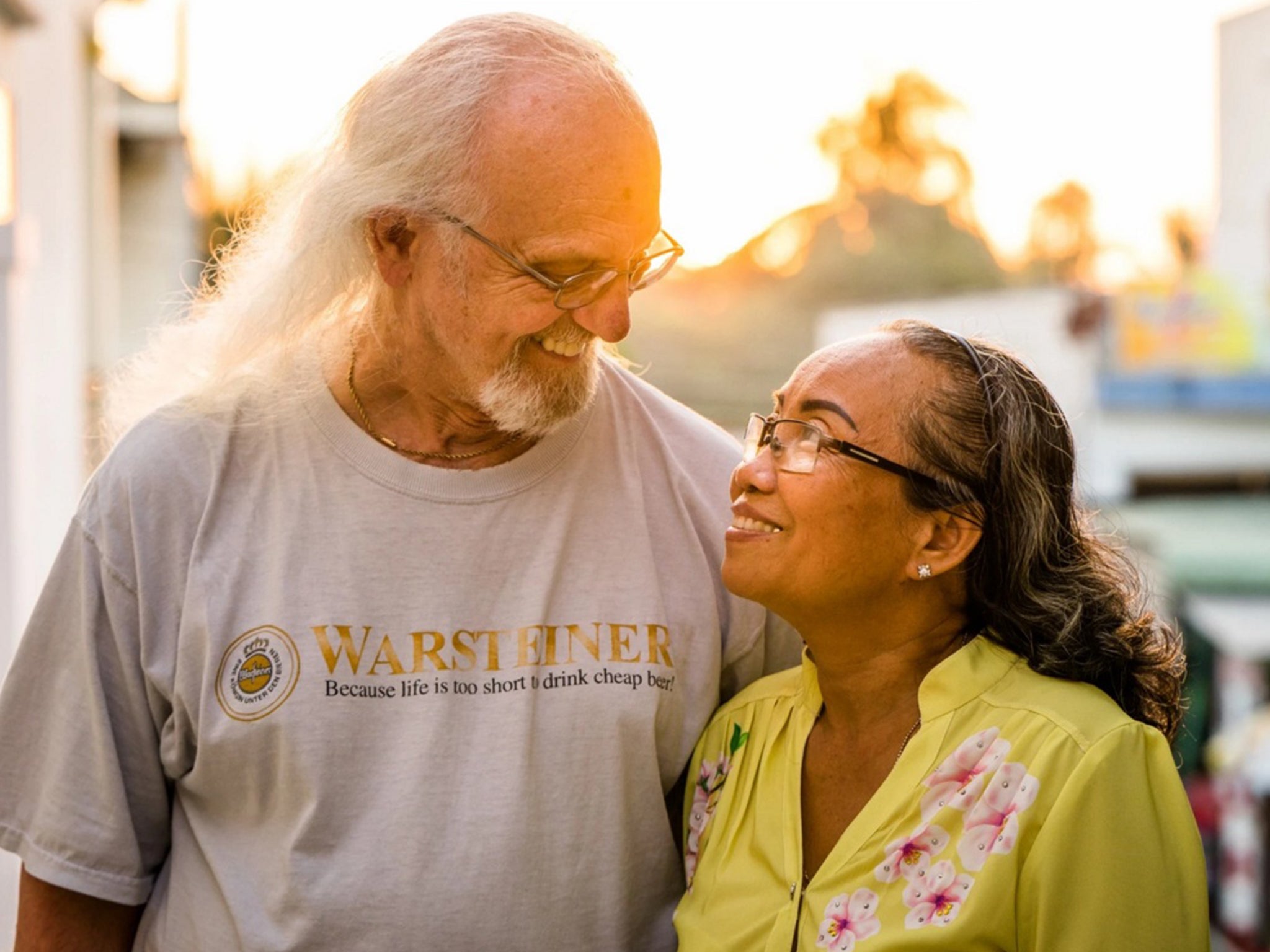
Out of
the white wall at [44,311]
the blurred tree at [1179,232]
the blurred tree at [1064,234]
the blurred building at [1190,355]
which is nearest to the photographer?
the white wall at [44,311]

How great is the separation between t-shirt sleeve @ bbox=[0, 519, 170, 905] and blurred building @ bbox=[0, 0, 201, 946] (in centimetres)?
92

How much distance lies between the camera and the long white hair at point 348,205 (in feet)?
7.86

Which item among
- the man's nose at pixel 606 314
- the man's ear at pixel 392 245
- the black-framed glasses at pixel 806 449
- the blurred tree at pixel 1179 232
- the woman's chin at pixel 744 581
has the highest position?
the blurred tree at pixel 1179 232

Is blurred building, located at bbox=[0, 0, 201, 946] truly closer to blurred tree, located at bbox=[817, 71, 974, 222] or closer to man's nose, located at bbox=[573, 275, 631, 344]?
man's nose, located at bbox=[573, 275, 631, 344]

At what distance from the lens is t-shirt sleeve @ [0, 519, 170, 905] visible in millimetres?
2324

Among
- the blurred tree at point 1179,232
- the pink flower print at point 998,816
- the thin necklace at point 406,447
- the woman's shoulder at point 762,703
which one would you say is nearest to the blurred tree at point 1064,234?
the blurred tree at point 1179,232

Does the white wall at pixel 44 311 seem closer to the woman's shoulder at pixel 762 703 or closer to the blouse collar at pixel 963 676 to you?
the woman's shoulder at pixel 762 703

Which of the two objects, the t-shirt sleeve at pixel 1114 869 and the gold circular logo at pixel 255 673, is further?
the gold circular logo at pixel 255 673

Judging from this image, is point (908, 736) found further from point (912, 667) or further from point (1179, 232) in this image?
point (1179, 232)

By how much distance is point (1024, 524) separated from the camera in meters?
2.40

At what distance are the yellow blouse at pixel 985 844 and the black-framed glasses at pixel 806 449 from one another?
315 millimetres

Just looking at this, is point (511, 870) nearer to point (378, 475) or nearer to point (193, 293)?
point (378, 475)

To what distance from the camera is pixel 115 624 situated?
2320mm

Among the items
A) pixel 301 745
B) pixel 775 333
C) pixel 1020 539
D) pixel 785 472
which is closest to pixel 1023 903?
pixel 1020 539
